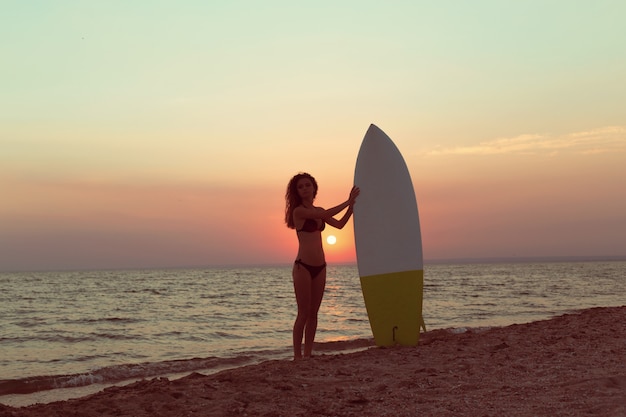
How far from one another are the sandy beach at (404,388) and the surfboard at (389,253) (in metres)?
0.64

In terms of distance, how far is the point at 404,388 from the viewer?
346cm

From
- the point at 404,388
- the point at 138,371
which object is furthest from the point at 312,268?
the point at 138,371

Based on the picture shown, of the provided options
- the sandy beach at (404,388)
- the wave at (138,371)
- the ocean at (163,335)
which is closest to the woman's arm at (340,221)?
the sandy beach at (404,388)

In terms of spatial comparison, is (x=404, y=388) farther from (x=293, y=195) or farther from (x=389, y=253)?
(x=389, y=253)

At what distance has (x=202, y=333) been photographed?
9789 millimetres

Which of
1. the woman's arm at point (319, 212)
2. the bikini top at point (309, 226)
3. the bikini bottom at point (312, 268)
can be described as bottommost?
the bikini bottom at point (312, 268)

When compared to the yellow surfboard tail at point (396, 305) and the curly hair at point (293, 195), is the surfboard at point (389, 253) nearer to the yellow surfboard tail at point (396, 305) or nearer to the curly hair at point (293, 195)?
the yellow surfboard tail at point (396, 305)

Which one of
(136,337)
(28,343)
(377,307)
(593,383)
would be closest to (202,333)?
(136,337)

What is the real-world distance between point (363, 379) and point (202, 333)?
6533 mm

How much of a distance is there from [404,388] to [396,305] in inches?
75.6

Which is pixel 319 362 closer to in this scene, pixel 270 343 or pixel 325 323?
pixel 270 343

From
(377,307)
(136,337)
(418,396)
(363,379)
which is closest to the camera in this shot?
(418,396)

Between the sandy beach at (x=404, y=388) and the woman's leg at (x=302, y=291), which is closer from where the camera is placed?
the sandy beach at (x=404, y=388)

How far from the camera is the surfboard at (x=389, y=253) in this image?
17.6 feet
